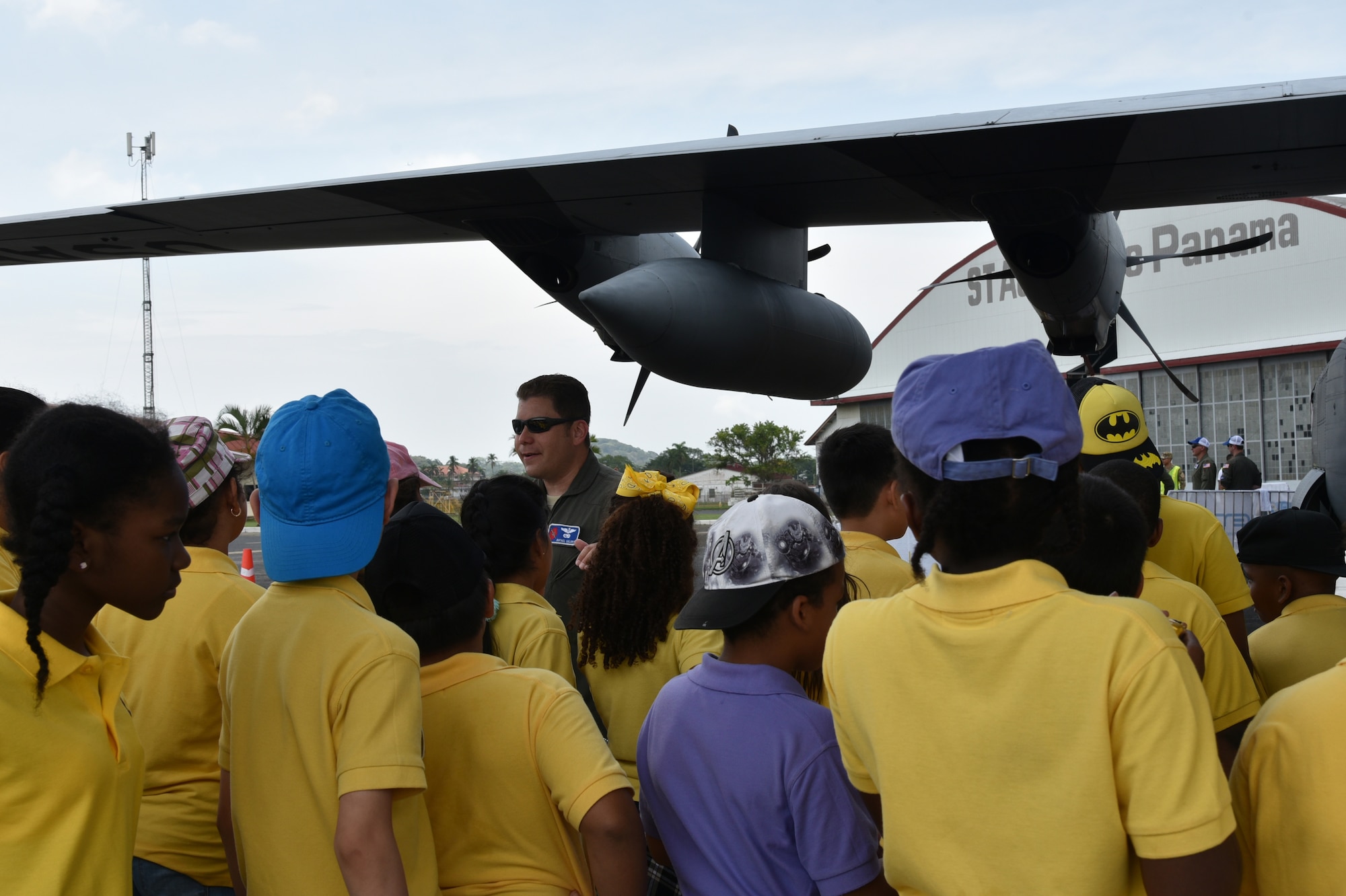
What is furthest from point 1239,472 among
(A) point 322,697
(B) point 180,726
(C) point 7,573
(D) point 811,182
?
(C) point 7,573

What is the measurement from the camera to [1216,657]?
243cm

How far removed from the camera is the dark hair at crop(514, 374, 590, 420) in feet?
15.2

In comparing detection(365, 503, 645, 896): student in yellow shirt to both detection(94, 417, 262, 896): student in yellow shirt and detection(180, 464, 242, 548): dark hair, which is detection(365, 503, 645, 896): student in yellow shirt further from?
detection(180, 464, 242, 548): dark hair

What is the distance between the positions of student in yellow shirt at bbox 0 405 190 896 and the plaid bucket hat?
1.12 meters

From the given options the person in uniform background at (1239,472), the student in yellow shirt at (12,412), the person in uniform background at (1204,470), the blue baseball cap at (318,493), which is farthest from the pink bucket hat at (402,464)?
the person in uniform background at (1204,470)

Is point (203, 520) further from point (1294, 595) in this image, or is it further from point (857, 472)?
point (1294, 595)

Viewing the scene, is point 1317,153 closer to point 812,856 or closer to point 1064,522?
point 1064,522

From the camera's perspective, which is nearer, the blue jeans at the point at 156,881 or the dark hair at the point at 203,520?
the blue jeans at the point at 156,881

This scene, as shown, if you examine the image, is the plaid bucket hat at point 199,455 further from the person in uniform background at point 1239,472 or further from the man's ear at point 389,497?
the person in uniform background at point 1239,472

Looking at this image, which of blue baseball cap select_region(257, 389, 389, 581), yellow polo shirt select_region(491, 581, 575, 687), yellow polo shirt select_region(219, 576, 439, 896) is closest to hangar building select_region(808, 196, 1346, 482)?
yellow polo shirt select_region(491, 581, 575, 687)

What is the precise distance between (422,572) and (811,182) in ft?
10.9

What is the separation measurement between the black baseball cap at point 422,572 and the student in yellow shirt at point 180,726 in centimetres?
58

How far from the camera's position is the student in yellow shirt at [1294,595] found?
300 cm

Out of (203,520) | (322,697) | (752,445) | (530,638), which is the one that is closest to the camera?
(322,697)
